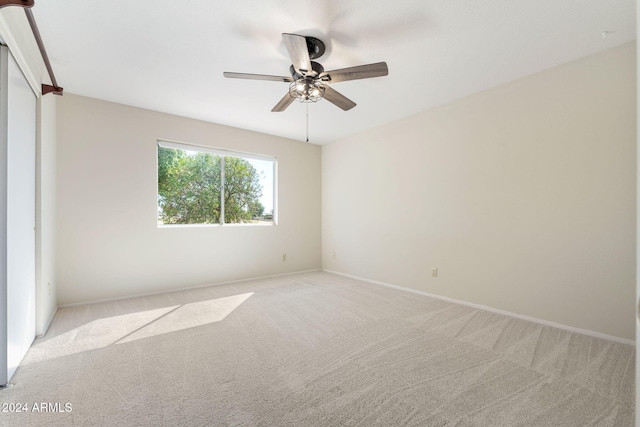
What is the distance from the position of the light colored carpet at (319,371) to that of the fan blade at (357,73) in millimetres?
2152

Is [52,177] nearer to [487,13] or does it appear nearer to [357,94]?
[357,94]

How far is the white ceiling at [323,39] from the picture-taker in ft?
6.06

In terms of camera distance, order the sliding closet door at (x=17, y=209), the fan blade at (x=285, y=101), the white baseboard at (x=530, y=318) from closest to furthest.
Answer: the sliding closet door at (x=17, y=209)
the white baseboard at (x=530, y=318)
the fan blade at (x=285, y=101)

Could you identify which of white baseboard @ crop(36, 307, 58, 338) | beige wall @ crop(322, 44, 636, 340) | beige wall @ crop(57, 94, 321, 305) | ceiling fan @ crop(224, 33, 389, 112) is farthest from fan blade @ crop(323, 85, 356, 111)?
white baseboard @ crop(36, 307, 58, 338)

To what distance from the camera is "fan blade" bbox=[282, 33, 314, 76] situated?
175 cm

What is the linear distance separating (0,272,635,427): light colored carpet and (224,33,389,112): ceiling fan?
84.6 inches

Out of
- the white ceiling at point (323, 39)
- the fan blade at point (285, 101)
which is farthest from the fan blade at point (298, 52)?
the fan blade at point (285, 101)

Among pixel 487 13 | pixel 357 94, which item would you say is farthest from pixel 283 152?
pixel 487 13

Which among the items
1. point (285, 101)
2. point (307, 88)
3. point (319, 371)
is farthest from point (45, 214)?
point (319, 371)

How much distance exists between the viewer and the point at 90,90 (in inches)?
120

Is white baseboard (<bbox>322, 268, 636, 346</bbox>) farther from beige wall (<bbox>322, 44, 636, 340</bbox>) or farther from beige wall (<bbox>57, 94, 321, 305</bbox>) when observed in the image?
beige wall (<bbox>57, 94, 321, 305</bbox>)

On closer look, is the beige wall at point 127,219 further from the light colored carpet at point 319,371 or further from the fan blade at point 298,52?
the fan blade at point 298,52

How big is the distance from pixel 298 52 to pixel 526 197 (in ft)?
8.56

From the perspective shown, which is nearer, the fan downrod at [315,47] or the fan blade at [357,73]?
the fan blade at [357,73]
